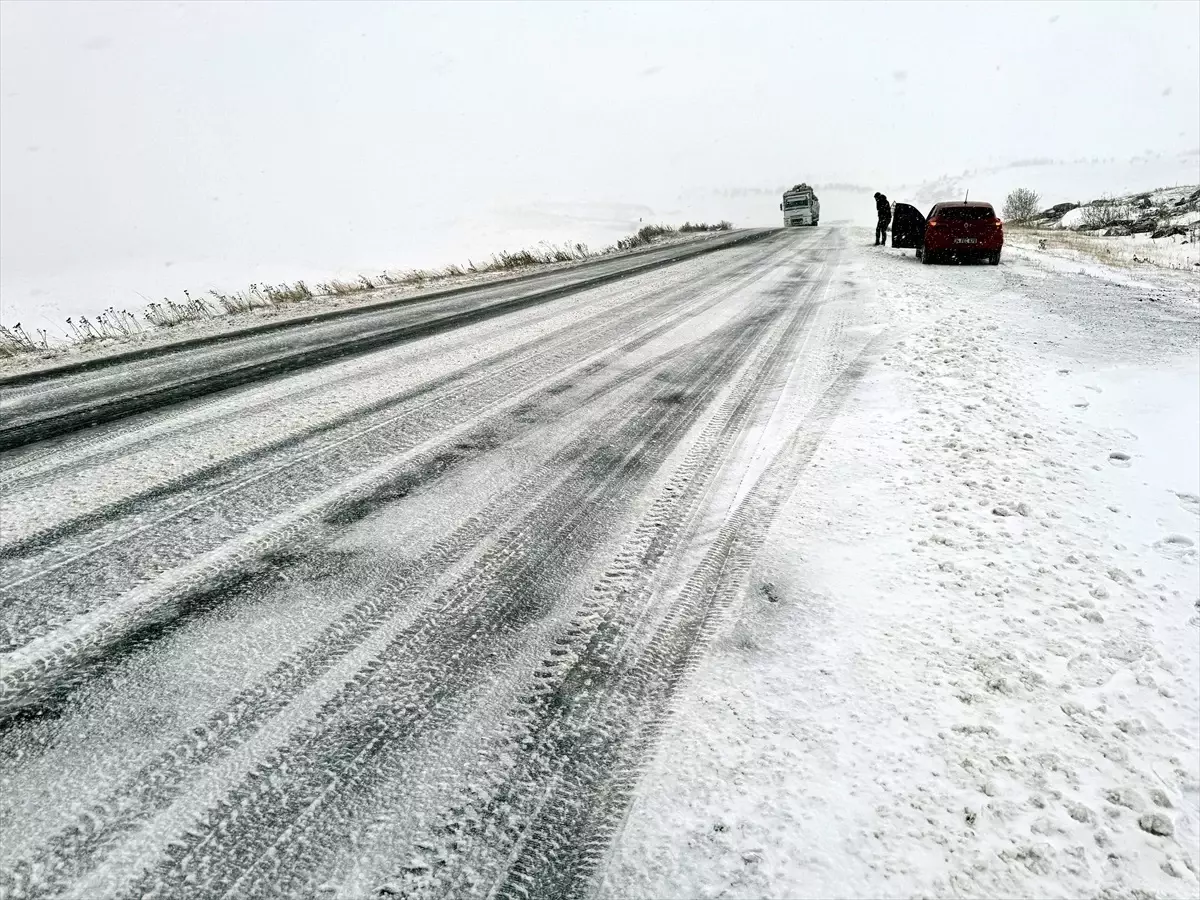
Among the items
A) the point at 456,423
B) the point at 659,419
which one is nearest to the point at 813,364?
the point at 659,419

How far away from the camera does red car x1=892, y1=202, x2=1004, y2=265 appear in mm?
14742

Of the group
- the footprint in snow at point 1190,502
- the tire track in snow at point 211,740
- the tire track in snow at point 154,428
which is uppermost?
the tire track in snow at point 154,428

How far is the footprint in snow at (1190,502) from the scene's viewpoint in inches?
136

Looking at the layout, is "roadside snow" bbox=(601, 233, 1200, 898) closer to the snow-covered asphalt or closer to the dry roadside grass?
the snow-covered asphalt

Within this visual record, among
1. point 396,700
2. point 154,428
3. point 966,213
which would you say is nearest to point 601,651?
point 396,700

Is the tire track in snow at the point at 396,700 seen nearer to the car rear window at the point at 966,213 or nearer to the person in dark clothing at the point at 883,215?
the car rear window at the point at 966,213

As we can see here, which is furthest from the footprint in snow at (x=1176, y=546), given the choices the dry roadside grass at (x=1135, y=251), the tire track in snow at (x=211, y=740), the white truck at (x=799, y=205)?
the white truck at (x=799, y=205)

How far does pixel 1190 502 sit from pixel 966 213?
1391 centimetres

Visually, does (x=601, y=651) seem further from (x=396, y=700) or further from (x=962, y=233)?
(x=962, y=233)

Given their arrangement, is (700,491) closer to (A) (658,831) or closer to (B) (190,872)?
(A) (658,831)

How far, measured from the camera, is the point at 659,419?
15.8 feet

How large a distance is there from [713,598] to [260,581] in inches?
74.1

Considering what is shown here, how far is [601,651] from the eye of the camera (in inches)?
93.4

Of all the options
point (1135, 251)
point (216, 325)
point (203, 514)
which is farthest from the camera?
point (1135, 251)
